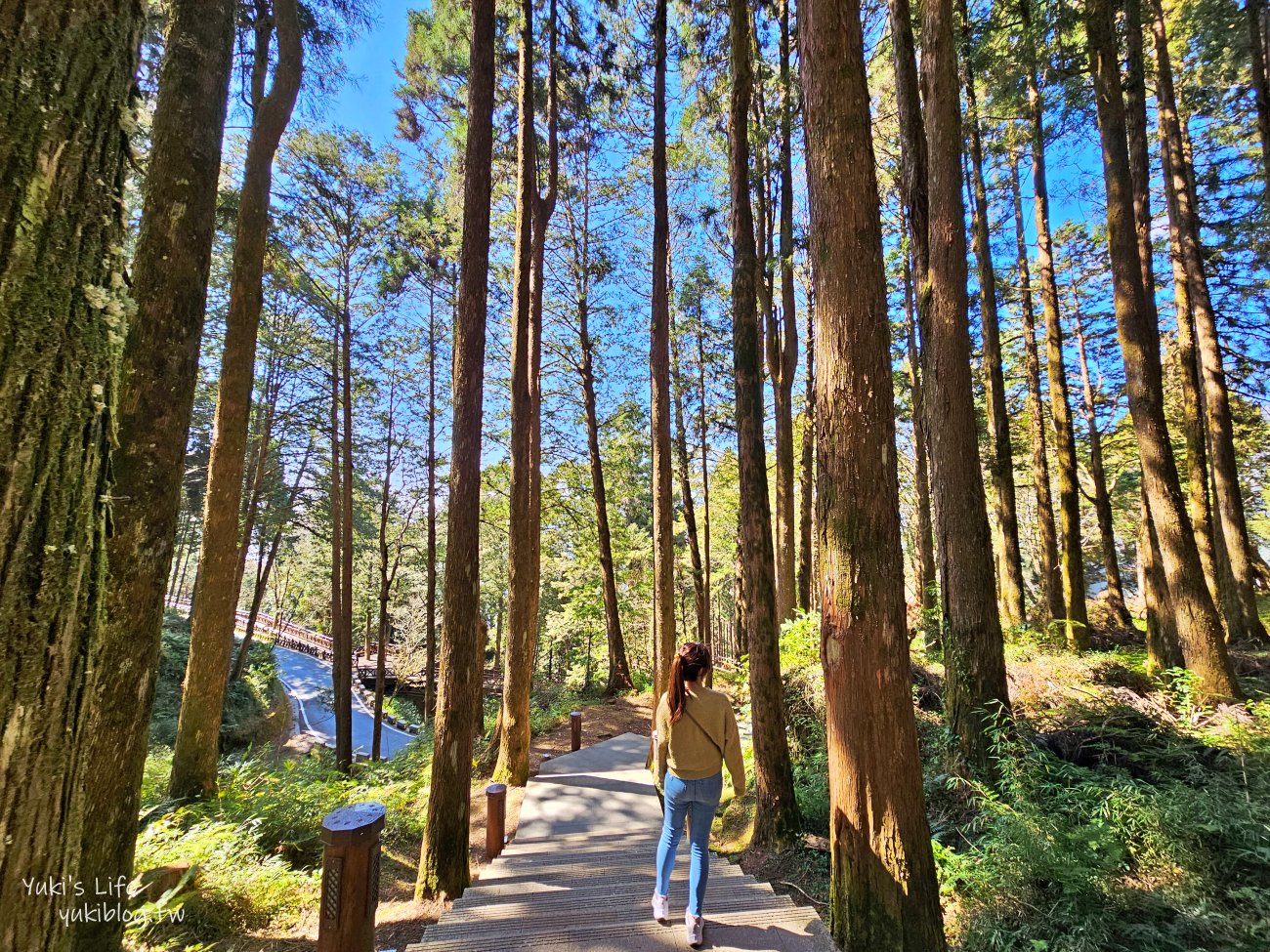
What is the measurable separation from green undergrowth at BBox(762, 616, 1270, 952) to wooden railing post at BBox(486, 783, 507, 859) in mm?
2524

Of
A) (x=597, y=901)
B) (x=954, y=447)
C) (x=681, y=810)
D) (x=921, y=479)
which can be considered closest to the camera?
(x=681, y=810)

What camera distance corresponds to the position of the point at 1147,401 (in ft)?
21.5

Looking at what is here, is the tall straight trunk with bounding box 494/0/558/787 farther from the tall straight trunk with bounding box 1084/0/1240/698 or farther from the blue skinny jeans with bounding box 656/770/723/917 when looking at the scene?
the tall straight trunk with bounding box 1084/0/1240/698

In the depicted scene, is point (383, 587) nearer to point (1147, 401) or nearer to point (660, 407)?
point (660, 407)

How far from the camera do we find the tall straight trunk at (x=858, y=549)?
2939mm

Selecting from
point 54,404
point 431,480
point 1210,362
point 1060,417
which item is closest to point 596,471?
point 431,480

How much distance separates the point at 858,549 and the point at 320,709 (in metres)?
27.8

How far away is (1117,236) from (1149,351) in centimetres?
165

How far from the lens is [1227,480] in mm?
9906

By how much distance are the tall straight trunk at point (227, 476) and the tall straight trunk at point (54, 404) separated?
583cm

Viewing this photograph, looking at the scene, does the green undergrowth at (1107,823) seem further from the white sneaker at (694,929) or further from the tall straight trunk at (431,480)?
the tall straight trunk at (431,480)

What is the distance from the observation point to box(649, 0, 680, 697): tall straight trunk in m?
9.37

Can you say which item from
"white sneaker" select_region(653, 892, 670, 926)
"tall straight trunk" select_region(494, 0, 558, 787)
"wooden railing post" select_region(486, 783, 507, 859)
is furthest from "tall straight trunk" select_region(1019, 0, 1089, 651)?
"wooden railing post" select_region(486, 783, 507, 859)

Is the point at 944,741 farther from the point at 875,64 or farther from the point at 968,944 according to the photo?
the point at 875,64
